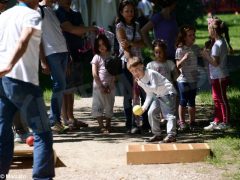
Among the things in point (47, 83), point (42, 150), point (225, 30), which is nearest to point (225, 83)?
point (225, 30)

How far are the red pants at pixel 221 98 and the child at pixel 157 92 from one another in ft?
3.64

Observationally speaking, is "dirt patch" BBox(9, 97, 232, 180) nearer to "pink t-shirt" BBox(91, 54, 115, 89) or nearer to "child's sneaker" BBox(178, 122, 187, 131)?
"child's sneaker" BBox(178, 122, 187, 131)

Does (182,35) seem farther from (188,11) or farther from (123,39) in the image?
(188,11)

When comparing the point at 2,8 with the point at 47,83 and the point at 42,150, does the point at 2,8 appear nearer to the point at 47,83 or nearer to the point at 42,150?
the point at 42,150

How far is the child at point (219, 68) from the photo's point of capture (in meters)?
8.73

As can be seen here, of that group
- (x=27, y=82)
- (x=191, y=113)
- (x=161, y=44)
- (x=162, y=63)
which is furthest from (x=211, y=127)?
(x=27, y=82)

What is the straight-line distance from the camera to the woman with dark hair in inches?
335

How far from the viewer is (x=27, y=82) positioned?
17.9 feet

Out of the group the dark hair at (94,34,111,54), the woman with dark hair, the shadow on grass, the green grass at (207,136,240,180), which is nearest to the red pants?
the shadow on grass

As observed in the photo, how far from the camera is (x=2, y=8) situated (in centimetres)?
800

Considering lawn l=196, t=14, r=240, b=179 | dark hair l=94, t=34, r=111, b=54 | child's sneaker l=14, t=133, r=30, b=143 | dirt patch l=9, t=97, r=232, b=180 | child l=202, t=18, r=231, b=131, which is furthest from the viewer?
child l=202, t=18, r=231, b=131

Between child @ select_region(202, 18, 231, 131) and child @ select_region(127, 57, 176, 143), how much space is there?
3.20 ft

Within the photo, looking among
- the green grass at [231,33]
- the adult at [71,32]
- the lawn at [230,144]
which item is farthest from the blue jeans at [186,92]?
the green grass at [231,33]

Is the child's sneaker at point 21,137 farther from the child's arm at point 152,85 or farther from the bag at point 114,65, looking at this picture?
the child's arm at point 152,85
